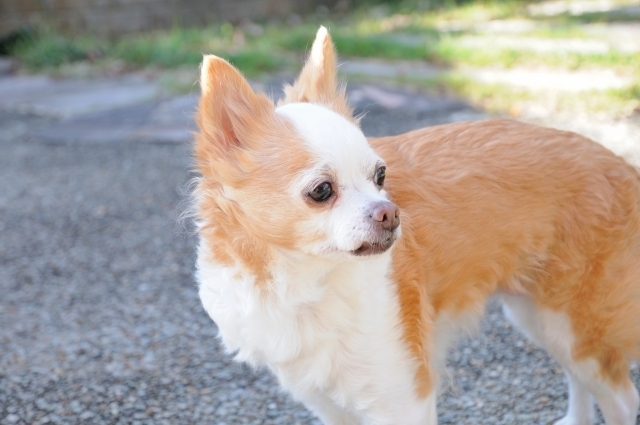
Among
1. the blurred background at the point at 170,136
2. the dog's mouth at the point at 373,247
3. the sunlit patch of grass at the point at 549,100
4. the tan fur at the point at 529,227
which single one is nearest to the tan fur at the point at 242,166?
the dog's mouth at the point at 373,247

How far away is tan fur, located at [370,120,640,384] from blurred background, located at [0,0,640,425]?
2.05ft

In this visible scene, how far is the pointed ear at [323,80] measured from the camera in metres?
2.56

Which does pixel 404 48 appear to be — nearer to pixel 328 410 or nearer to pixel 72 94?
pixel 72 94

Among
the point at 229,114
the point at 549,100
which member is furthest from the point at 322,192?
the point at 549,100

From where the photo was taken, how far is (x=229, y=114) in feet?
7.87

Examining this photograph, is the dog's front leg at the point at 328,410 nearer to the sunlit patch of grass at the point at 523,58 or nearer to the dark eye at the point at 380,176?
the dark eye at the point at 380,176

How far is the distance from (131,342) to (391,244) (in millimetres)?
2079

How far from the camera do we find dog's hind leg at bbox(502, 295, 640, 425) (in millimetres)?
2691

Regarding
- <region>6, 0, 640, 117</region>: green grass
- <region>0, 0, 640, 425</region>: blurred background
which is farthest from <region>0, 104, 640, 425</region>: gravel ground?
<region>6, 0, 640, 117</region>: green grass

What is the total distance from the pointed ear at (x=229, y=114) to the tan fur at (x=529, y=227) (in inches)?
18.9

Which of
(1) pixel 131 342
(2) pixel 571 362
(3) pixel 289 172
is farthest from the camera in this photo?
(1) pixel 131 342

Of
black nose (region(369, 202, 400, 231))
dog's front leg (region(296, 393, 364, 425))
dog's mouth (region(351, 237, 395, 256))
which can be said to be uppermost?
black nose (region(369, 202, 400, 231))

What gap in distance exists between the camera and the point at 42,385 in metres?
3.46

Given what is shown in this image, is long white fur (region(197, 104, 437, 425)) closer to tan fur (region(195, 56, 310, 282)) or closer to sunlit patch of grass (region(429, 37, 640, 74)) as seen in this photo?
tan fur (region(195, 56, 310, 282))
